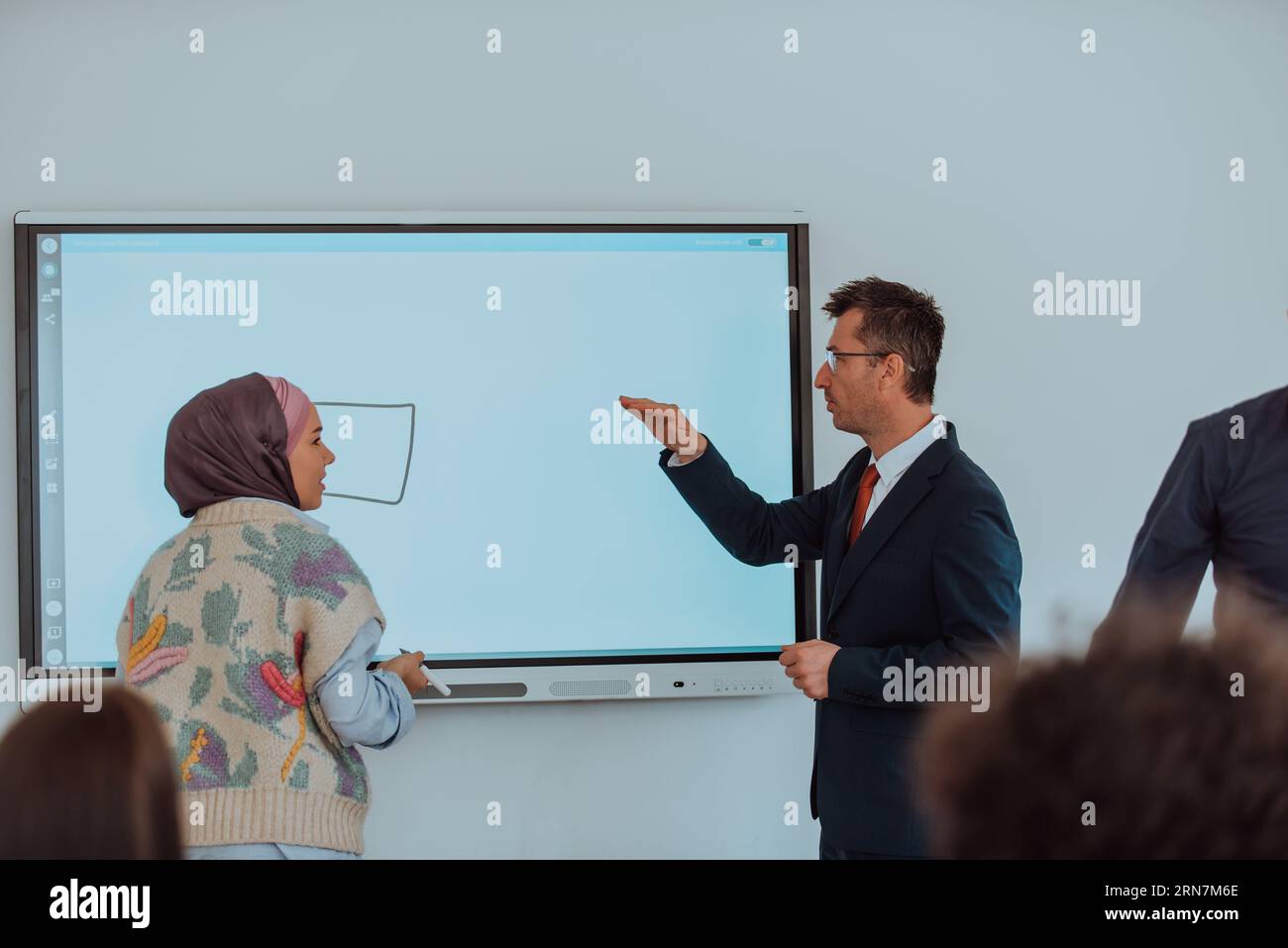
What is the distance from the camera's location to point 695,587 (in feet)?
8.57

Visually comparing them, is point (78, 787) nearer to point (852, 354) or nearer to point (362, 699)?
point (362, 699)

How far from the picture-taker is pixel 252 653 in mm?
1539

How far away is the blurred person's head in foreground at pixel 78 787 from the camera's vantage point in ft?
2.01

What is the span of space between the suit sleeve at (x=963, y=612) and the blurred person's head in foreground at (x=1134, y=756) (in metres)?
1.31

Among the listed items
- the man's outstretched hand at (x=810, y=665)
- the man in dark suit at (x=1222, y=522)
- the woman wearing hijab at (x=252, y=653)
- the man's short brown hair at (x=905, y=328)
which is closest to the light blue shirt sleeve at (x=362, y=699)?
the woman wearing hijab at (x=252, y=653)

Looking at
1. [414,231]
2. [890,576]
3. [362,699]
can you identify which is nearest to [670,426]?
[890,576]

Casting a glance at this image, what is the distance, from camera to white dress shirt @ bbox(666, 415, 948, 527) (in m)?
2.02

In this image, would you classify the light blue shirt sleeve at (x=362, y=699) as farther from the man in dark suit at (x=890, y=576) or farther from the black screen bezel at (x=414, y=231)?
the black screen bezel at (x=414, y=231)

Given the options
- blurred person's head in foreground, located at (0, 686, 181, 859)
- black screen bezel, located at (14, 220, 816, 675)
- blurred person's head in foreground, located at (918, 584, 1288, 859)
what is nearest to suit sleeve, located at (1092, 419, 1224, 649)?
black screen bezel, located at (14, 220, 816, 675)

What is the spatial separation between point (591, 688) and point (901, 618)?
91cm

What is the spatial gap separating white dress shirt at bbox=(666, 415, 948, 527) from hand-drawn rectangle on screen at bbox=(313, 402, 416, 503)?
45.6 inches

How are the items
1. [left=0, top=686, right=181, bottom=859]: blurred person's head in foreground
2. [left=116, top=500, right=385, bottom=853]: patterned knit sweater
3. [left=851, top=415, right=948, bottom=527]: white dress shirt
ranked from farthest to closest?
[left=851, top=415, right=948, bottom=527]: white dress shirt → [left=116, top=500, right=385, bottom=853]: patterned knit sweater → [left=0, top=686, right=181, bottom=859]: blurred person's head in foreground

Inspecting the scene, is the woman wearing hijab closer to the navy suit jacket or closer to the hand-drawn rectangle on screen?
the navy suit jacket
